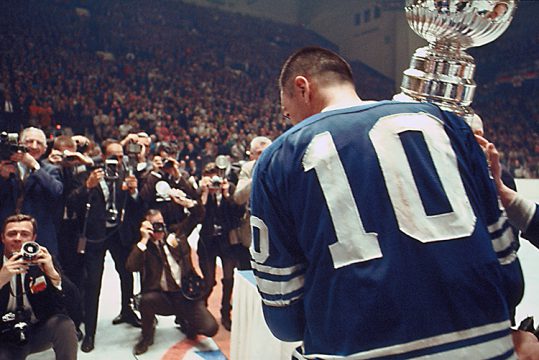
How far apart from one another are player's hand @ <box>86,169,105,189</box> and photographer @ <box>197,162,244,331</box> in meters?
0.84

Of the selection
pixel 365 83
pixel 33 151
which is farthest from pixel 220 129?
pixel 33 151

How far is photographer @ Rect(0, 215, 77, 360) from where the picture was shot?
247 centimetres

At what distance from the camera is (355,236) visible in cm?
89

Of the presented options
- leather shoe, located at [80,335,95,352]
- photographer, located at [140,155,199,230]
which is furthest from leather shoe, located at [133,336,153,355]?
photographer, located at [140,155,199,230]

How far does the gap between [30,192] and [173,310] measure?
3.80ft

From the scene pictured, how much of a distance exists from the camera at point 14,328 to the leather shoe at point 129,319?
1.17m

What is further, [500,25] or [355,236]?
[500,25]

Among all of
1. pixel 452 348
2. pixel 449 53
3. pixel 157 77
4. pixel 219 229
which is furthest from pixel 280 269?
pixel 157 77

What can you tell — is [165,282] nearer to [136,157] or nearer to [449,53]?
[136,157]

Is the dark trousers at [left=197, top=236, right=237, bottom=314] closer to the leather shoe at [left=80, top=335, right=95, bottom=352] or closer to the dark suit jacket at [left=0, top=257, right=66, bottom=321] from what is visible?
the leather shoe at [left=80, top=335, right=95, bottom=352]

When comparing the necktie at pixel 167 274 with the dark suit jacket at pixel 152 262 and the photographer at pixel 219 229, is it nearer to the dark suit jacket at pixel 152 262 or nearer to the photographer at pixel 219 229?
the dark suit jacket at pixel 152 262

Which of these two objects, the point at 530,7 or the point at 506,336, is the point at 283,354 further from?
the point at 530,7

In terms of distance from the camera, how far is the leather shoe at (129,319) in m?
3.63

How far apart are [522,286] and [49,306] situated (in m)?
2.32
